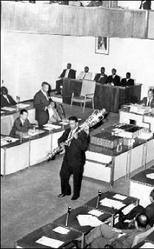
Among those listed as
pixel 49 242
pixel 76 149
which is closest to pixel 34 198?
pixel 49 242

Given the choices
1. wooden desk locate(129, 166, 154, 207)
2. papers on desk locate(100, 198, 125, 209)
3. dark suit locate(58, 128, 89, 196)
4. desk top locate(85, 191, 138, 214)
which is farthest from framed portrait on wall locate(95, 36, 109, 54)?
papers on desk locate(100, 198, 125, 209)

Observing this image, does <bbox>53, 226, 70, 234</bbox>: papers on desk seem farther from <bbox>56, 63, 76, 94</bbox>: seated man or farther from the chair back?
<bbox>56, 63, 76, 94</bbox>: seated man

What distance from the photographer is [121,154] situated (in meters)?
7.42

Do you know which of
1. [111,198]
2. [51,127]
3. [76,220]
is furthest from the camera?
[51,127]

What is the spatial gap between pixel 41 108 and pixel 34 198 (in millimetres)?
4696

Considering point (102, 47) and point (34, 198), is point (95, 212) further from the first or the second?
point (102, 47)

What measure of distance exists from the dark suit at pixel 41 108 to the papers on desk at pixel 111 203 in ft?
8.75

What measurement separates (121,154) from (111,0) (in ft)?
12.8

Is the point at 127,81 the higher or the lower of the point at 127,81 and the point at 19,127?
the higher

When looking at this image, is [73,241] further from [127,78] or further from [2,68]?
[127,78]

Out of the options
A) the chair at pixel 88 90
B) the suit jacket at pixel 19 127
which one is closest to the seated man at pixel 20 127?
the suit jacket at pixel 19 127

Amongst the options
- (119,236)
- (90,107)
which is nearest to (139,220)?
(119,236)

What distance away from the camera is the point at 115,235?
4559 millimetres

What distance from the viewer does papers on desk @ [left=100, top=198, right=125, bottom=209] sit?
5395 mm
